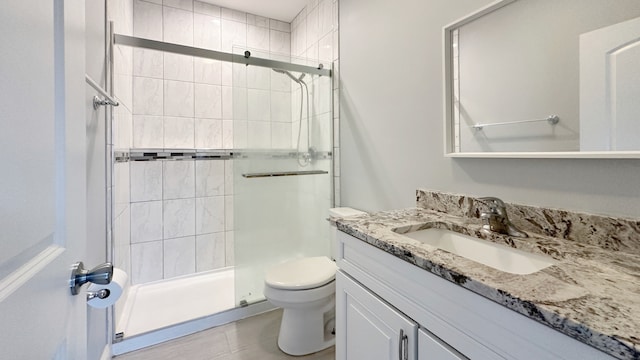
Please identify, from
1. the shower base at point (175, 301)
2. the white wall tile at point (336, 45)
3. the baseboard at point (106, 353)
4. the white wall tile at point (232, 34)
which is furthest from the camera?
the white wall tile at point (232, 34)

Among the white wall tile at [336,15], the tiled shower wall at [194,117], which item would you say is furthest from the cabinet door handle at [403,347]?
the white wall tile at [336,15]

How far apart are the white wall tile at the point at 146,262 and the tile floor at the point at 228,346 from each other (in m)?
0.88

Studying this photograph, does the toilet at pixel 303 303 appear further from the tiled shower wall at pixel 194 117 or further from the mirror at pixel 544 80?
the mirror at pixel 544 80

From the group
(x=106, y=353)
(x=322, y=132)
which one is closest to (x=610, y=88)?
(x=322, y=132)

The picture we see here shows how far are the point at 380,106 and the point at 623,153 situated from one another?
3.78 feet

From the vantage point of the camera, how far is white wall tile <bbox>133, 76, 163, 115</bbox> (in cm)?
236

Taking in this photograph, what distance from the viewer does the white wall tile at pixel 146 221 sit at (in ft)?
7.71

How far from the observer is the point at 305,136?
2.19 metres

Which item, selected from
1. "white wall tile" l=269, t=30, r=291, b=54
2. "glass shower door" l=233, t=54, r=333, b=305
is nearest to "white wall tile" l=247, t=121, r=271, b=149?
"glass shower door" l=233, t=54, r=333, b=305

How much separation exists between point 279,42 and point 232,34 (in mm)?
486

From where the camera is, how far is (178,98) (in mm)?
2520

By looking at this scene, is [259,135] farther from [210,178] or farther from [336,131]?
[210,178]

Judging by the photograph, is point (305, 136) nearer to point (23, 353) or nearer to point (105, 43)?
point (105, 43)

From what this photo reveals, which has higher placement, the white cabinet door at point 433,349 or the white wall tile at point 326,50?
the white wall tile at point 326,50
